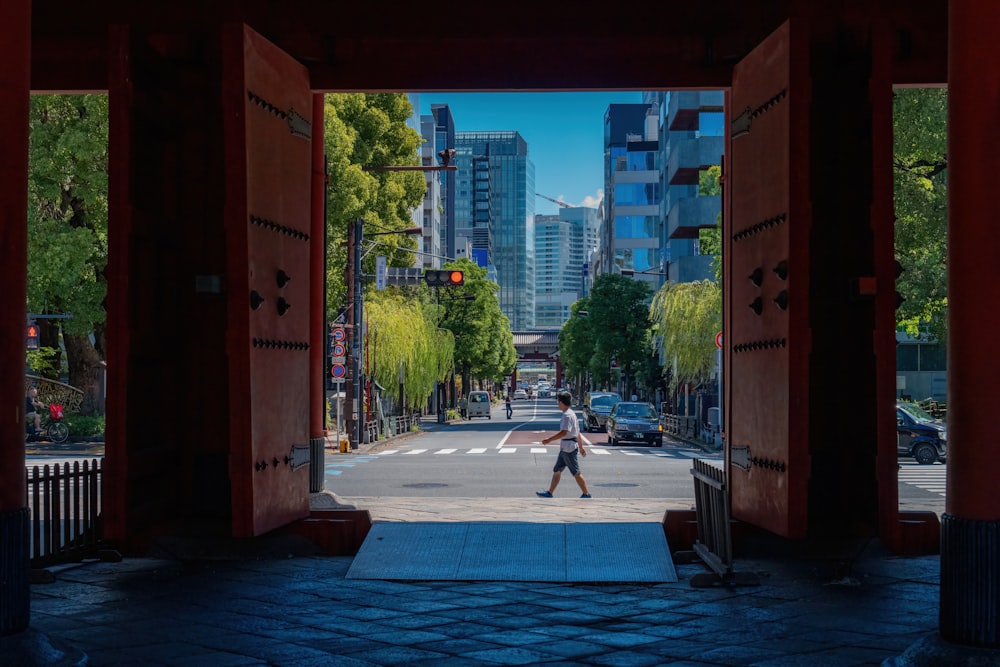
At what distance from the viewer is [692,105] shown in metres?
65.6

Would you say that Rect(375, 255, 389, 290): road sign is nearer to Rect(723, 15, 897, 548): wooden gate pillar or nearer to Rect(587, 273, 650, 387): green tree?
Rect(587, 273, 650, 387): green tree

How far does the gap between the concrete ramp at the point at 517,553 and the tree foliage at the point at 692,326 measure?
35.3 m

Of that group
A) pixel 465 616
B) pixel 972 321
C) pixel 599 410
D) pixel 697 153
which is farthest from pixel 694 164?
pixel 972 321

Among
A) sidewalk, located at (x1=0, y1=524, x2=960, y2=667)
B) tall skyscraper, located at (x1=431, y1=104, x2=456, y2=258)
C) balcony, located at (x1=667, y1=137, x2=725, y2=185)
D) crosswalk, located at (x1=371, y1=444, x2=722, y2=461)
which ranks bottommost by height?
crosswalk, located at (x1=371, y1=444, x2=722, y2=461)

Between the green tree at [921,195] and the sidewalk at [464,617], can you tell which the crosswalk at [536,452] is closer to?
the green tree at [921,195]

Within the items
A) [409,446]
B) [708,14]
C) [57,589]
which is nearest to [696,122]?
[409,446]

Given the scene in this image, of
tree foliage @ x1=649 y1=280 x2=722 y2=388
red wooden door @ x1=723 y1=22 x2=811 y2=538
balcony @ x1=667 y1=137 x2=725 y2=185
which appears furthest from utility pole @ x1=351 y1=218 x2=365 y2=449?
balcony @ x1=667 y1=137 x2=725 y2=185

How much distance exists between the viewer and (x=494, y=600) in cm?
866

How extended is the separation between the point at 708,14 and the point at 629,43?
82 centimetres

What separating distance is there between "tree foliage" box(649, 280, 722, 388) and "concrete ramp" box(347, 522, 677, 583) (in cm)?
3531

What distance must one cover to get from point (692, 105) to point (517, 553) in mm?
58541

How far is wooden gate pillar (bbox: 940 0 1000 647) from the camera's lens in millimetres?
6215

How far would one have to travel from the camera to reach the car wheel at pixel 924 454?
31359 millimetres

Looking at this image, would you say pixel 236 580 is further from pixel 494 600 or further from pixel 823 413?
pixel 823 413
